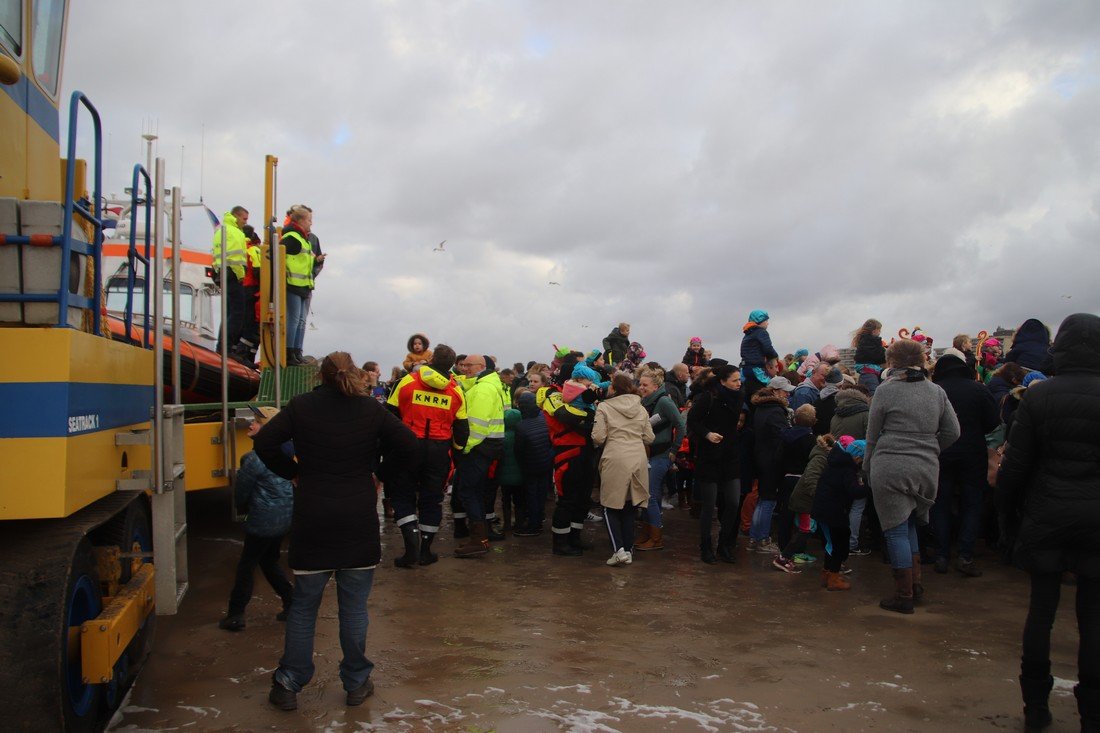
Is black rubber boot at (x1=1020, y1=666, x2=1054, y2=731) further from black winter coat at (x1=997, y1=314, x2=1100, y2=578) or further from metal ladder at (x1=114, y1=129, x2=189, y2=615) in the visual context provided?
metal ladder at (x1=114, y1=129, x2=189, y2=615)

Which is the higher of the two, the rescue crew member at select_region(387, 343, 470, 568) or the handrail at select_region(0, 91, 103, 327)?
the handrail at select_region(0, 91, 103, 327)

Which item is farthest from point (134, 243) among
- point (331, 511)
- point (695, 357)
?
point (695, 357)

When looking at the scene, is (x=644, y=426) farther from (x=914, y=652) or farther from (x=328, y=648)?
(x=328, y=648)

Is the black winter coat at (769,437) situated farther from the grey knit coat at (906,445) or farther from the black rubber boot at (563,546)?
the black rubber boot at (563,546)

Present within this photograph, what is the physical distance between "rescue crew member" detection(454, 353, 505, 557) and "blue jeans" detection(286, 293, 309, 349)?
1.76 m

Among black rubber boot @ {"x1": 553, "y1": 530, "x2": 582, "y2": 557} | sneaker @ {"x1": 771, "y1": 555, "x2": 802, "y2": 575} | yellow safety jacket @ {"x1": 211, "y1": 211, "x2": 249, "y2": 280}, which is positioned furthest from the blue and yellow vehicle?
sneaker @ {"x1": 771, "y1": 555, "x2": 802, "y2": 575}

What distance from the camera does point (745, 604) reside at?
660cm

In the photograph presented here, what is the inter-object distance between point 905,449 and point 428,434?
4095mm

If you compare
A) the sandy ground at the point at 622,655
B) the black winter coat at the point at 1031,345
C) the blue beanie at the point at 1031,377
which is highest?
the black winter coat at the point at 1031,345

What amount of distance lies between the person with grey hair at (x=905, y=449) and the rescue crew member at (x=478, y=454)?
361 centimetres

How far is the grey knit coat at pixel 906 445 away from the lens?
6.25m

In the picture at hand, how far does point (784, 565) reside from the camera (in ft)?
25.5

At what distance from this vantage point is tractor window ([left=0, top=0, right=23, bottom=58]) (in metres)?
3.96

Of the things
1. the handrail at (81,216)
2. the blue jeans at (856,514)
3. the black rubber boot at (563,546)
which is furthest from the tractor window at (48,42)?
the blue jeans at (856,514)
